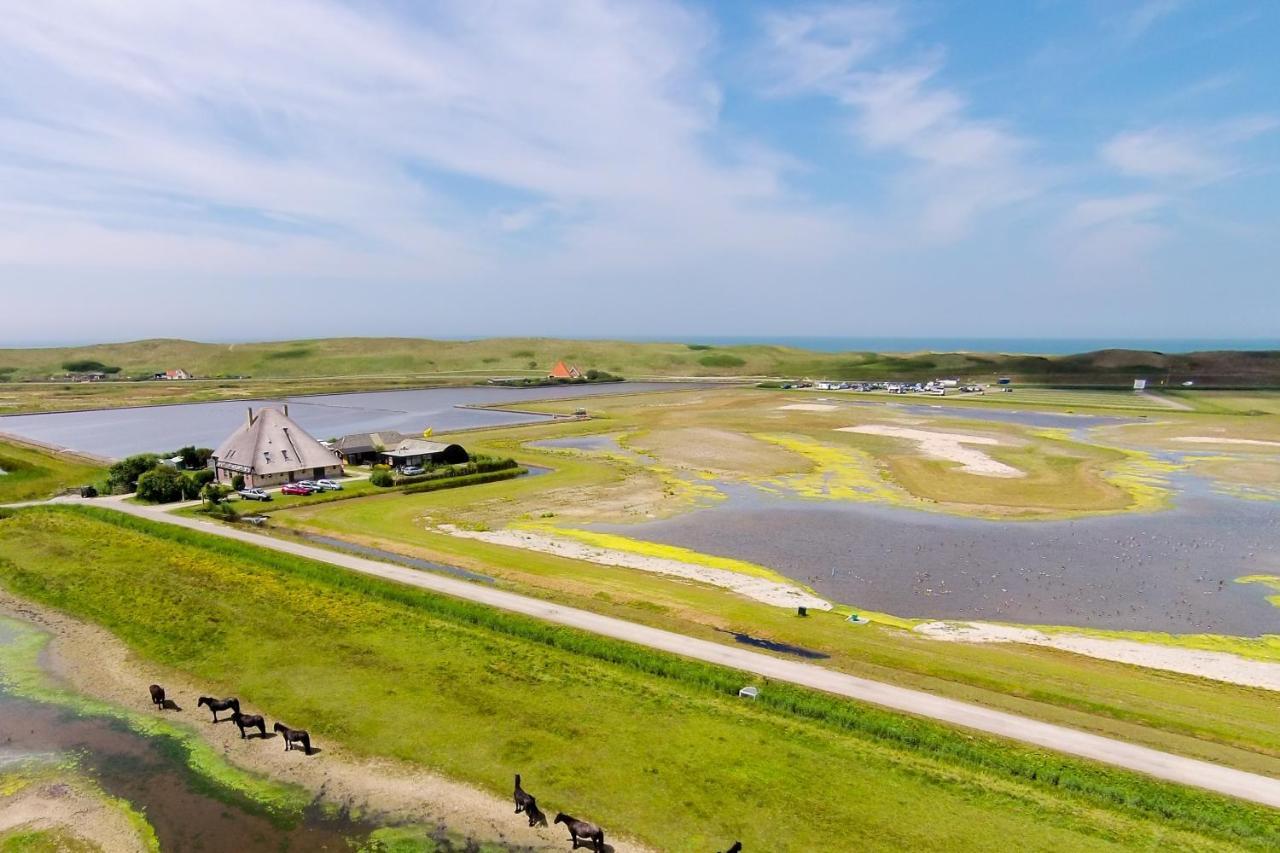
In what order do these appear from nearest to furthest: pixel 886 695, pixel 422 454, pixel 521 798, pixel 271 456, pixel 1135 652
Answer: pixel 521 798 → pixel 886 695 → pixel 1135 652 → pixel 271 456 → pixel 422 454

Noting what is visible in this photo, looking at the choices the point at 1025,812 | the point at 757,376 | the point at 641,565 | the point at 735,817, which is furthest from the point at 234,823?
the point at 757,376

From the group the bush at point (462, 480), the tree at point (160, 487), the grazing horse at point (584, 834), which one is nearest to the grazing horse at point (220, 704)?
the grazing horse at point (584, 834)

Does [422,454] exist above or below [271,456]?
below

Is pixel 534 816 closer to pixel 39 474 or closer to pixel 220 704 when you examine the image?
pixel 220 704

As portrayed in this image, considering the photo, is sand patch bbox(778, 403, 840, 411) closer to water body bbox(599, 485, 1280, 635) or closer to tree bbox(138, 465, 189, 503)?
water body bbox(599, 485, 1280, 635)

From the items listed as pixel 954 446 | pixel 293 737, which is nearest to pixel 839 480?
pixel 954 446

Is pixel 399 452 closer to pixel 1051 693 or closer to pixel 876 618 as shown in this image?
pixel 876 618

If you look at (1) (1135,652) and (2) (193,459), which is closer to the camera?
(1) (1135,652)
